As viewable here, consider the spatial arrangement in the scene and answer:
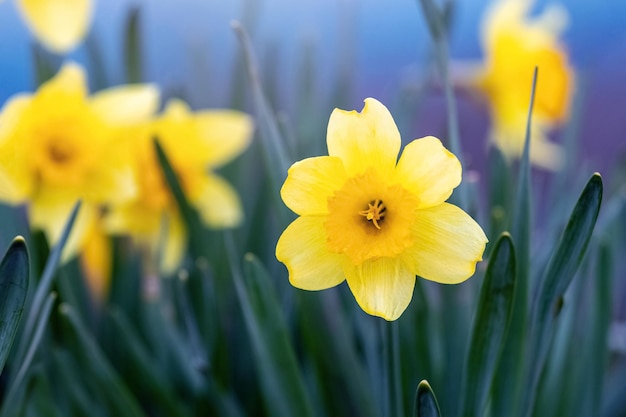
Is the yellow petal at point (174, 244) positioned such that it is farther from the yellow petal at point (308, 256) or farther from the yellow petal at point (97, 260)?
the yellow petal at point (308, 256)

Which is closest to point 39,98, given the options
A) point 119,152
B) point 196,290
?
point 119,152

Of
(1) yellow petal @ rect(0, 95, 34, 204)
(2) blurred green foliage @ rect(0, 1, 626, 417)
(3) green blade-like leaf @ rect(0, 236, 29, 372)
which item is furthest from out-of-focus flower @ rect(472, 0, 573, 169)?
(3) green blade-like leaf @ rect(0, 236, 29, 372)

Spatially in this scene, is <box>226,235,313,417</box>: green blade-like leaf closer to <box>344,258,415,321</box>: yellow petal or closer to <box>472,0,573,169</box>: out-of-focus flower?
<box>344,258,415,321</box>: yellow petal

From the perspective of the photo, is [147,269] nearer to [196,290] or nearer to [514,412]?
[196,290]

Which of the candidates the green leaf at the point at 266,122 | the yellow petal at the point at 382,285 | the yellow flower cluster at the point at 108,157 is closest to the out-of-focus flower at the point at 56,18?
the yellow flower cluster at the point at 108,157

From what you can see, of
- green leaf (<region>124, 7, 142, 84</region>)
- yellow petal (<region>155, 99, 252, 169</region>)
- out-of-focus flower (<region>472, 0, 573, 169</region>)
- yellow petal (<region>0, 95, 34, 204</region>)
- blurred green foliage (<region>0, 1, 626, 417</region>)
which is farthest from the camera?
out-of-focus flower (<region>472, 0, 573, 169</region>)

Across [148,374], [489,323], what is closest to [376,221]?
[489,323]

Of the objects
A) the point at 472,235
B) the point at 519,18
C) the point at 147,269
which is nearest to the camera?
the point at 472,235
